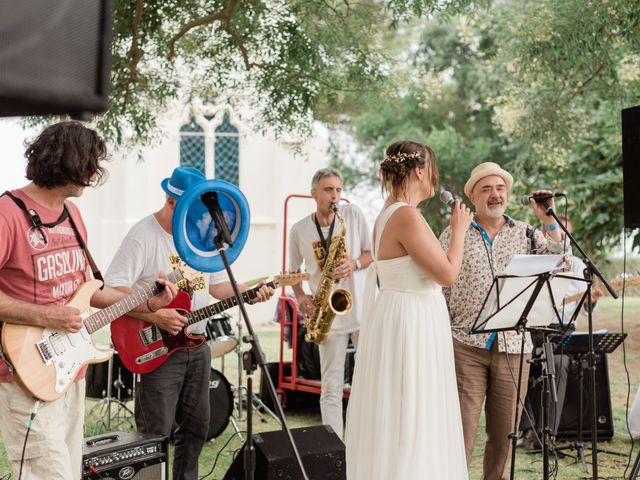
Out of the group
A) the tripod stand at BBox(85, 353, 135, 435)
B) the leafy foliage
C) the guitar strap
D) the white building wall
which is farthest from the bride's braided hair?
the white building wall

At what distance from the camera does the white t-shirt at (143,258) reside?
13.9 ft

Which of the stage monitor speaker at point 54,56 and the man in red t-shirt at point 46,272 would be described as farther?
the man in red t-shirt at point 46,272

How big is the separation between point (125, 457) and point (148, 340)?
64 centimetres

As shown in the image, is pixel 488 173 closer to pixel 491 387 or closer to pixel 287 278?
pixel 491 387

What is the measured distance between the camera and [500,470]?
177 inches

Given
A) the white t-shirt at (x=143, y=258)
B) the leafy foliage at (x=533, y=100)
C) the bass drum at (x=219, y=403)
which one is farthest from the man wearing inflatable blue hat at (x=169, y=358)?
the leafy foliage at (x=533, y=100)

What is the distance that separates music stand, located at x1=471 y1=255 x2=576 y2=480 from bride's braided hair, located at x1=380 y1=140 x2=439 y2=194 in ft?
2.05

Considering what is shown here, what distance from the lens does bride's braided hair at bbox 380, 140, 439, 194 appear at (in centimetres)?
395

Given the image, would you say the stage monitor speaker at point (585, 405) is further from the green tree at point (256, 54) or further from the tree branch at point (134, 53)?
the tree branch at point (134, 53)

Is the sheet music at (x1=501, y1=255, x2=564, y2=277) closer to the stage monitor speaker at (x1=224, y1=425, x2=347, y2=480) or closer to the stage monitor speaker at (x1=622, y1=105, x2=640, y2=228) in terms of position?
the stage monitor speaker at (x1=622, y1=105, x2=640, y2=228)

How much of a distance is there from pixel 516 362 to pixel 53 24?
365 centimetres

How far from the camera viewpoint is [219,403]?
6.52 meters

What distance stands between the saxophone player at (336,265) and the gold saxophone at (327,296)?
3 cm

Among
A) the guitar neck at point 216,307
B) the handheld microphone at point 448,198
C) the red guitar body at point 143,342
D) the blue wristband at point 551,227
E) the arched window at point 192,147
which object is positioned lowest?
the red guitar body at point 143,342
